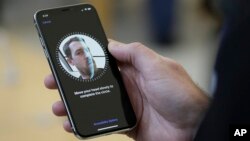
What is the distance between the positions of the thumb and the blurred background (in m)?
1.22

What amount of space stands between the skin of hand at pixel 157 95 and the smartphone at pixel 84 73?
38 mm

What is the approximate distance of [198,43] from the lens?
397 centimetres

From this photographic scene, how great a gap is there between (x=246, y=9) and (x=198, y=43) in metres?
3.33

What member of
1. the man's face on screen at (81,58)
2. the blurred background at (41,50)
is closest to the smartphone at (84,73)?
the man's face on screen at (81,58)

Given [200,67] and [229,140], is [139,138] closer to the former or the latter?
[229,140]

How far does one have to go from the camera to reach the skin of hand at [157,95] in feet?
4.19

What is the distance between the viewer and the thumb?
52.6 inches

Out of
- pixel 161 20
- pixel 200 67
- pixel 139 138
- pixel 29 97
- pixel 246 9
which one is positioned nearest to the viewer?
pixel 246 9

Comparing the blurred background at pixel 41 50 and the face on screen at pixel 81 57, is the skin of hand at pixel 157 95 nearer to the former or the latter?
the face on screen at pixel 81 57

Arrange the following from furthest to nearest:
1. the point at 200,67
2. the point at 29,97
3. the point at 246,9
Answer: the point at 200,67
the point at 29,97
the point at 246,9

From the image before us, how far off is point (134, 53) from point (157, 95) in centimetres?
11

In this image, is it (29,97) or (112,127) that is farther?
(29,97)

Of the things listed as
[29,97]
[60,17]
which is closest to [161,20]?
[29,97]

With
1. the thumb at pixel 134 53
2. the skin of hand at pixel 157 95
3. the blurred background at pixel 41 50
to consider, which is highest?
the thumb at pixel 134 53
